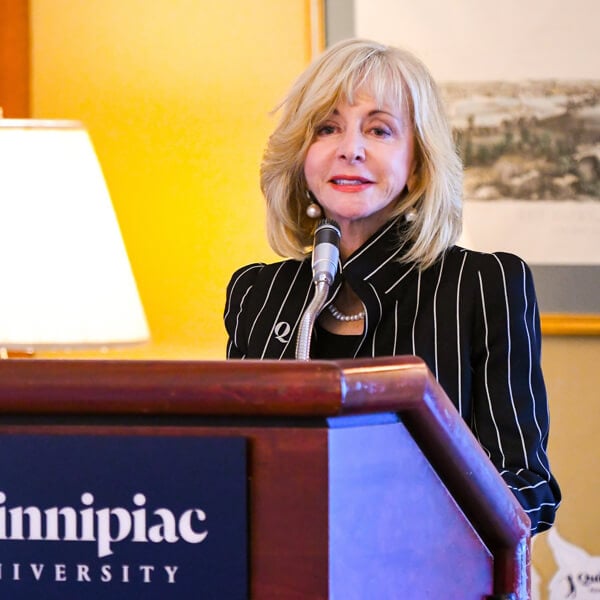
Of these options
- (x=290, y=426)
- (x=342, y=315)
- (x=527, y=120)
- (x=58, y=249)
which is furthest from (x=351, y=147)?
(x=290, y=426)

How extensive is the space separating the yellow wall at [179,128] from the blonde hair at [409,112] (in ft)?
2.86

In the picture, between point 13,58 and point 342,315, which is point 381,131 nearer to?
point 342,315

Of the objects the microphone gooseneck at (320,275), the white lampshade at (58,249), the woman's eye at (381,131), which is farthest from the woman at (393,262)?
the white lampshade at (58,249)

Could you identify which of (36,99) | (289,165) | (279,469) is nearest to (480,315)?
(289,165)

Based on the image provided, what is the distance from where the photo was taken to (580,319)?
2.47 meters

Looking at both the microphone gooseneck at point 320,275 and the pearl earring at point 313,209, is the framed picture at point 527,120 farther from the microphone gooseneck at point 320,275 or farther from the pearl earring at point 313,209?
the microphone gooseneck at point 320,275

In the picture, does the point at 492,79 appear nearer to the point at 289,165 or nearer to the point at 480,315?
the point at 289,165

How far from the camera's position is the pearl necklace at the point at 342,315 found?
5.35ft

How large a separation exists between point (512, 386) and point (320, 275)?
0.30 m

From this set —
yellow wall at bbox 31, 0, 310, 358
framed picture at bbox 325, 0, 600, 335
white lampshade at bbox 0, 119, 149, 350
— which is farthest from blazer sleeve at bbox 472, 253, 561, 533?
yellow wall at bbox 31, 0, 310, 358

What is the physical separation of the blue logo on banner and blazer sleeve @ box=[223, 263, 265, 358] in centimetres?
112

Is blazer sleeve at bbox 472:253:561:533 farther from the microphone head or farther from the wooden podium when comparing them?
the wooden podium

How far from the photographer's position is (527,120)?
8.23ft

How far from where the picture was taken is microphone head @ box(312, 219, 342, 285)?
140 cm
